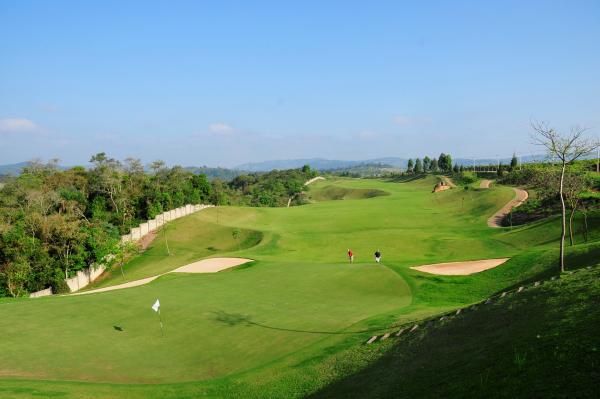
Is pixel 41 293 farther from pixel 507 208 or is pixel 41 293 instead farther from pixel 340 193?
pixel 340 193

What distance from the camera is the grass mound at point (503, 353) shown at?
10.5m

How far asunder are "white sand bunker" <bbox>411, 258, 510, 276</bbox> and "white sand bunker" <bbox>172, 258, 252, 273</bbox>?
19696 millimetres

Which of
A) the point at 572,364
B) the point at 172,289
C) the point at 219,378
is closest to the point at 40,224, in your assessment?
the point at 172,289

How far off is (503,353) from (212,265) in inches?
1597

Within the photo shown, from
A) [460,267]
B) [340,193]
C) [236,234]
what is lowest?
[236,234]

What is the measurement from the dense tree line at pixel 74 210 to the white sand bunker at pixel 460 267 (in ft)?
144

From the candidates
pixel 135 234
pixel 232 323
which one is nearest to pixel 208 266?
pixel 232 323

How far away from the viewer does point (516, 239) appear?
53969 millimetres

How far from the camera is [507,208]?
77688mm

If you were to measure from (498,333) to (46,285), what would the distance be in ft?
184

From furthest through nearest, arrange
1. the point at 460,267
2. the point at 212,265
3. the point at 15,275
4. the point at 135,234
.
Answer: the point at 135,234 → the point at 15,275 → the point at 212,265 → the point at 460,267

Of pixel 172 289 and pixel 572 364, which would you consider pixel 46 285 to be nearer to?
pixel 172 289

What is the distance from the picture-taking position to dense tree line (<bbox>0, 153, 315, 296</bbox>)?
55.1 meters

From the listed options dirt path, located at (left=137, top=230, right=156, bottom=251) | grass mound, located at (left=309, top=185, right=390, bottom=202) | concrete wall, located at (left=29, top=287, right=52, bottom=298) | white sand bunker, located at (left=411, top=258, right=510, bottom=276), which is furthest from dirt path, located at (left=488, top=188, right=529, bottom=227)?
concrete wall, located at (left=29, top=287, right=52, bottom=298)
